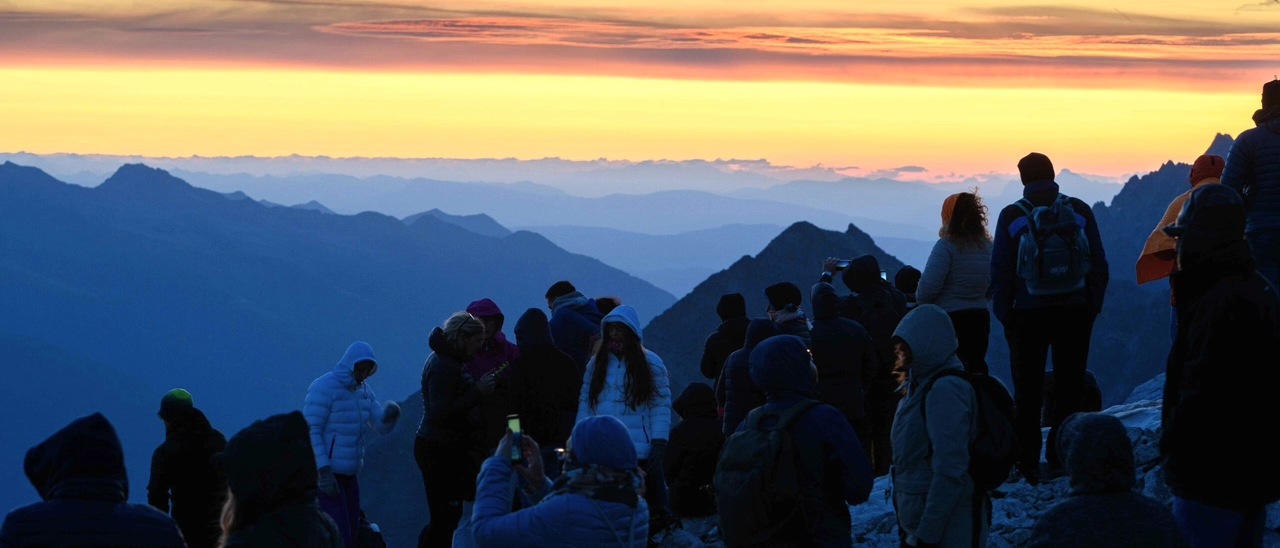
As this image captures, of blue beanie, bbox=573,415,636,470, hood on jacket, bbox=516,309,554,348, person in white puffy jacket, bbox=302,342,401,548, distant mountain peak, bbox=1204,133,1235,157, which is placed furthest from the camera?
distant mountain peak, bbox=1204,133,1235,157

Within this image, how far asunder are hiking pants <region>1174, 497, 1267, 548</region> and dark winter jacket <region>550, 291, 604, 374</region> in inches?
206

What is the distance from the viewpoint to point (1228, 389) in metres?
4.62

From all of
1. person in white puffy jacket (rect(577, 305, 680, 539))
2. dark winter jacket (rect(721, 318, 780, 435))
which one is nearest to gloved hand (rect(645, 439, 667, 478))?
person in white puffy jacket (rect(577, 305, 680, 539))

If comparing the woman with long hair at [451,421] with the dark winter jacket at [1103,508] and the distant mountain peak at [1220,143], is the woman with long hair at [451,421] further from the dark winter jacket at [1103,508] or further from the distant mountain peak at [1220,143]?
the distant mountain peak at [1220,143]

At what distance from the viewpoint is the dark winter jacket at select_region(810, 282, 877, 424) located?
9227 millimetres

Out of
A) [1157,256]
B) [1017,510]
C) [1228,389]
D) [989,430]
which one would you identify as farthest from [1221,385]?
[1017,510]

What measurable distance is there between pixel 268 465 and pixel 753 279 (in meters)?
63.8

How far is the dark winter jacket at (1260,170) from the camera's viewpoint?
7.25m

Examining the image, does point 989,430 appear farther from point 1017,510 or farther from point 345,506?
point 345,506

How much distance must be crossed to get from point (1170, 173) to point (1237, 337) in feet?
523

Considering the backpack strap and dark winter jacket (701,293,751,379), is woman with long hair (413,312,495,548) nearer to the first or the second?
dark winter jacket (701,293,751,379)

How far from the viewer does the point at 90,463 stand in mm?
4109

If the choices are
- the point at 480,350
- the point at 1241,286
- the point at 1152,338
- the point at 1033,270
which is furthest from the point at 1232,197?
the point at 1152,338

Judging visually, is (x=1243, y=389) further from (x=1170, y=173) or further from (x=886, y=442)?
(x=1170, y=173)
